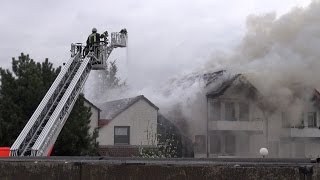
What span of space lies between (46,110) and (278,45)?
10.9m

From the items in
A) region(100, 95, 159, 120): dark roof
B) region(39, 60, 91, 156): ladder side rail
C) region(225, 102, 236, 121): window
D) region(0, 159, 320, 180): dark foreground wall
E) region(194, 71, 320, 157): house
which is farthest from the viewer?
region(100, 95, 159, 120): dark roof

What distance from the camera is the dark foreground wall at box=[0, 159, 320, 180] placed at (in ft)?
14.9

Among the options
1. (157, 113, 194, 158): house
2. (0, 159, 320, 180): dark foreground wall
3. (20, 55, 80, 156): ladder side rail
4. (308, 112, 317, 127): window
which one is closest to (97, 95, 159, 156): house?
(157, 113, 194, 158): house

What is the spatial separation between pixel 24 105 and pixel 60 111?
3.23 meters

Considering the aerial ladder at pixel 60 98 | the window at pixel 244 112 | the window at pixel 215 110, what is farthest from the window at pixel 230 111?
the aerial ladder at pixel 60 98

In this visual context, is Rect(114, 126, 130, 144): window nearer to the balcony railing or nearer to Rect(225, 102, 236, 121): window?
the balcony railing

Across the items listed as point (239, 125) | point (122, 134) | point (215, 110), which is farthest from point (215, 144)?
point (122, 134)

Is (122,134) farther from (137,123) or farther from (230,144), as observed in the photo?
(230,144)

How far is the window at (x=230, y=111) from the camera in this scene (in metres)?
33.7

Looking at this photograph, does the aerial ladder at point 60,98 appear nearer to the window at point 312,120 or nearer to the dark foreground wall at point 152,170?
the dark foreground wall at point 152,170

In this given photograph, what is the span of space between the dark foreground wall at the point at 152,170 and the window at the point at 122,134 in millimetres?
27849

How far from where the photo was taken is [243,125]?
3556 cm

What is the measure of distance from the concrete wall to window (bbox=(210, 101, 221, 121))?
153 inches

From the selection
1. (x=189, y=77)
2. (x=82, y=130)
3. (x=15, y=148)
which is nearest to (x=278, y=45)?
(x=189, y=77)
